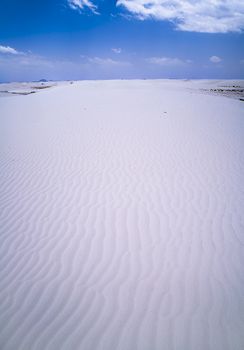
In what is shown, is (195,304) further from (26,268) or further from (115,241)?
(26,268)

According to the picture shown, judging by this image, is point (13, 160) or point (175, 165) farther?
point (13, 160)

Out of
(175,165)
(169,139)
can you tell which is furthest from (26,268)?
(169,139)

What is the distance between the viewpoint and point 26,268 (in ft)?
11.4

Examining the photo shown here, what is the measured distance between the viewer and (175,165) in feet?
23.1

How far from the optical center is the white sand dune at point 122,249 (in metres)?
2.64

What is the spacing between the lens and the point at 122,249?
12.5ft

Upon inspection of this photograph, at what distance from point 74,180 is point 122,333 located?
161 inches

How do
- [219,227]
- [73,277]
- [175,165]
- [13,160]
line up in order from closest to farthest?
1. [73,277]
2. [219,227]
3. [175,165]
4. [13,160]

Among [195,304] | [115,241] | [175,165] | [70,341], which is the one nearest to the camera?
[70,341]

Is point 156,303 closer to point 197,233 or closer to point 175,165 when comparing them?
point 197,233

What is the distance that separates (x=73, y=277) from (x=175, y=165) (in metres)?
4.69

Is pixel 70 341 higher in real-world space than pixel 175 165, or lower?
lower

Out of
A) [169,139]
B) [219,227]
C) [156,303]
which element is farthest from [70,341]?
[169,139]

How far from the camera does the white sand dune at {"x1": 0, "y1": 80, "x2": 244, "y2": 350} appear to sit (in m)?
2.64
